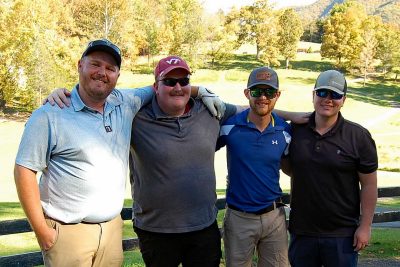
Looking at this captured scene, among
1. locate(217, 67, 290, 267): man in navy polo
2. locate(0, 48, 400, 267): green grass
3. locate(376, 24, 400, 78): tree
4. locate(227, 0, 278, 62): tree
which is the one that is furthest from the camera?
locate(227, 0, 278, 62): tree

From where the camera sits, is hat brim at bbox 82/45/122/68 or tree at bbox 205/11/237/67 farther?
tree at bbox 205/11/237/67

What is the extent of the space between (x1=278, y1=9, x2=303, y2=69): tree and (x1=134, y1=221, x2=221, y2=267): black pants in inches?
2608

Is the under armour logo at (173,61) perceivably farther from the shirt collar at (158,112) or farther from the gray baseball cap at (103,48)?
the gray baseball cap at (103,48)

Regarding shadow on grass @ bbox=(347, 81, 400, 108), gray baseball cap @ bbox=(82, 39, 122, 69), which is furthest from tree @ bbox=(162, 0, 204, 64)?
gray baseball cap @ bbox=(82, 39, 122, 69)

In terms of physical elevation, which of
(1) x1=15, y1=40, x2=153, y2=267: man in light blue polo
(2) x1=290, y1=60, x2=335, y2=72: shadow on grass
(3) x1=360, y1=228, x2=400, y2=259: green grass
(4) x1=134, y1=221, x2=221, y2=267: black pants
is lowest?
(2) x1=290, y1=60, x2=335, y2=72: shadow on grass

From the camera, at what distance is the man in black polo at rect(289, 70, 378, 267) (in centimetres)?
447

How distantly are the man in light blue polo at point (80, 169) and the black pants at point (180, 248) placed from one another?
388 millimetres

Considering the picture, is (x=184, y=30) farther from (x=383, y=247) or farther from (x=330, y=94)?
(x=330, y=94)

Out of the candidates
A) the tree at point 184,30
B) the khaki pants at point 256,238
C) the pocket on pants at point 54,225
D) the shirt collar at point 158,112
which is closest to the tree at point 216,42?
the tree at point 184,30

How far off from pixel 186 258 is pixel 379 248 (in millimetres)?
3528

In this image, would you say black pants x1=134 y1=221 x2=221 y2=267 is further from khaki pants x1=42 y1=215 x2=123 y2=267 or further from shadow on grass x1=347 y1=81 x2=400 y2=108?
shadow on grass x1=347 y1=81 x2=400 y2=108

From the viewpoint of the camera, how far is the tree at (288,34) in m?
68.9

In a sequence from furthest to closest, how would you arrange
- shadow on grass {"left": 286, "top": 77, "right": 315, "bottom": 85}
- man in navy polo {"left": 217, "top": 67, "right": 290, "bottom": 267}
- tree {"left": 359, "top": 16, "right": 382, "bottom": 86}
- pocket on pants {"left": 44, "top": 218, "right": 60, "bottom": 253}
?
tree {"left": 359, "top": 16, "right": 382, "bottom": 86}
shadow on grass {"left": 286, "top": 77, "right": 315, "bottom": 85}
man in navy polo {"left": 217, "top": 67, "right": 290, "bottom": 267}
pocket on pants {"left": 44, "top": 218, "right": 60, "bottom": 253}

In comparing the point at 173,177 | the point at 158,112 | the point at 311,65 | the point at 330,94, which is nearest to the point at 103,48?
the point at 158,112
